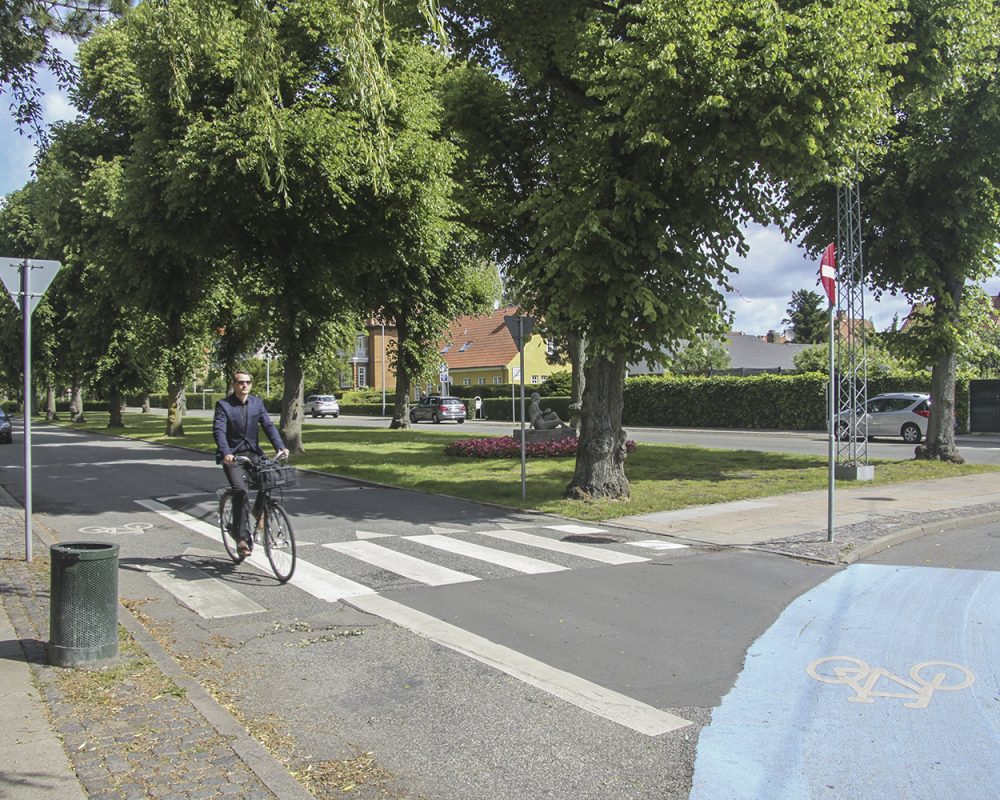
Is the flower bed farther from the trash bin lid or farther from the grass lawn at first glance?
the trash bin lid

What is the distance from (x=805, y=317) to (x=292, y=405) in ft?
345

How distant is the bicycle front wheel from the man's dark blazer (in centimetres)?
67

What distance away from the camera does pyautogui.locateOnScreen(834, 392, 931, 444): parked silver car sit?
27.4 m

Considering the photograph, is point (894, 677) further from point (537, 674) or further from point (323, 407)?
point (323, 407)

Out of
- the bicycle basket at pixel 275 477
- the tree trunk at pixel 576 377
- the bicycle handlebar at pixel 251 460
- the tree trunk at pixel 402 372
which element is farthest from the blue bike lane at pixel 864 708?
the tree trunk at pixel 402 372

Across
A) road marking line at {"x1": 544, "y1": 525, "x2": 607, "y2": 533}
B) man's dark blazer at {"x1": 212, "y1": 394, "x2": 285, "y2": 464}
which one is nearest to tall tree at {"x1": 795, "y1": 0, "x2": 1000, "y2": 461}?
road marking line at {"x1": 544, "y1": 525, "x2": 607, "y2": 533}

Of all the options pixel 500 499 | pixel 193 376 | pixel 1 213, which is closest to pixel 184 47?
pixel 500 499

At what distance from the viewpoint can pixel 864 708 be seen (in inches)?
171

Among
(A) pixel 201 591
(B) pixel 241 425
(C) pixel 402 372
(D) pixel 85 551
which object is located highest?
(C) pixel 402 372

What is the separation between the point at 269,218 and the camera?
60.3 ft

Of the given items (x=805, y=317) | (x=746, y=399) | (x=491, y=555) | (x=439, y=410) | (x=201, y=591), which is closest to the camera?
(x=201, y=591)

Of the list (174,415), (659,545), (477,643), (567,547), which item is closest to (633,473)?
(659,545)

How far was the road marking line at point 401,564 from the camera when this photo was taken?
7.49 m

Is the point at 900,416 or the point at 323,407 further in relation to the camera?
the point at 323,407
